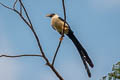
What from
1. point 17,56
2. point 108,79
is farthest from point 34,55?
point 108,79

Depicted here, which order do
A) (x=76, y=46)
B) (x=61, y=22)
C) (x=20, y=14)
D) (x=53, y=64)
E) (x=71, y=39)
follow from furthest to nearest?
(x=61, y=22) < (x=71, y=39) < (x=76, y=46) < (x=20, y=14) < (x=53, y=64)

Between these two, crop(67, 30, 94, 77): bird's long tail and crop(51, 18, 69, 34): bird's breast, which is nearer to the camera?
crop(67, 30, 94, 77): bird's long tail

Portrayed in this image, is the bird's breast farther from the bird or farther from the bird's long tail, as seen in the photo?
the bird's long tail

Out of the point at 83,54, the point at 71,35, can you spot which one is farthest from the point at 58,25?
the point at 83,54

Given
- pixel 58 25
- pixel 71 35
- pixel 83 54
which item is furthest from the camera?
pixel 58 25

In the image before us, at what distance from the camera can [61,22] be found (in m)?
5.07

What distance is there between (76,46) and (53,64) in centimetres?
90

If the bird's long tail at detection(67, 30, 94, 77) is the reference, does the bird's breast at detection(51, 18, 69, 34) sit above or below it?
below

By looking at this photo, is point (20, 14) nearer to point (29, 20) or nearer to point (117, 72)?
point (29, 20)

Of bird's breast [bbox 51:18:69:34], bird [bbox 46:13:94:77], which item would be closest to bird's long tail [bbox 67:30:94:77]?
bird [bbox 46:13:94:77]

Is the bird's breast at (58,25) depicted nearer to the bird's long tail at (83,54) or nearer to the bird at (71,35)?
the bird at (71,35)

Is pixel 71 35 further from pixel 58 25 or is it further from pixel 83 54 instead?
pixel 83 54

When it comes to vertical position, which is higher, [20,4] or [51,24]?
[20,4]

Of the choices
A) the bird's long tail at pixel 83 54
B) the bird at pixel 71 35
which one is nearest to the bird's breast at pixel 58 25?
the bird at pixel 71 35
